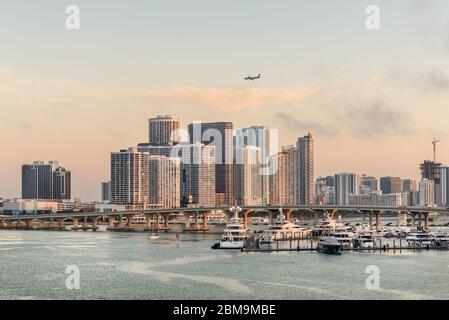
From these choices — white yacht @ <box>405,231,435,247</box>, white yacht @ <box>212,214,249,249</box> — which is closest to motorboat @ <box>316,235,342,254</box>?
white yacht @ <box>212,214,249,249</box>

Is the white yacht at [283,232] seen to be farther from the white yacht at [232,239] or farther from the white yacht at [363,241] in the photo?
the white yacht at [363,241]


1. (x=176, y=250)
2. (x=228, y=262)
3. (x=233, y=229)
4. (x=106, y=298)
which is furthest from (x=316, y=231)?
(x=106, y=298)

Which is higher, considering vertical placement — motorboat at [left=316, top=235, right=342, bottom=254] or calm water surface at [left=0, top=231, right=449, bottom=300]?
motorboat at [left=316, top=235, right=342, bottom=254]

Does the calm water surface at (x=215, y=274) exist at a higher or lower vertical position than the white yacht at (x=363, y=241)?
lower

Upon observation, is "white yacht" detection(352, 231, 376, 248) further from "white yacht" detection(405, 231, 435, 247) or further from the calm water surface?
the calm water surface

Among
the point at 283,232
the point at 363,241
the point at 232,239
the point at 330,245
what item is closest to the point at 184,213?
the point at 283,232

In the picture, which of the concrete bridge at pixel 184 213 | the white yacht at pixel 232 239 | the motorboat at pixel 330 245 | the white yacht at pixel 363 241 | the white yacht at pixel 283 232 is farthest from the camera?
the concrete bridge at pixel 184 213

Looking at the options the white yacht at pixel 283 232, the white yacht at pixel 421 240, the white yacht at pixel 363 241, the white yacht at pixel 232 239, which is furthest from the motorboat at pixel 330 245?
the white yacht at pixel 283 232

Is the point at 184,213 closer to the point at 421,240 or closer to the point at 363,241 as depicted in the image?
the point at 421,240

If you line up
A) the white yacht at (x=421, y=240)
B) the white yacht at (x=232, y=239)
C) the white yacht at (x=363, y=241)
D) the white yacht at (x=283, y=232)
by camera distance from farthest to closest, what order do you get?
the white yacht at (x=283, y=232) → the white yacht at (x=421, y=240) → the white yacht at (x=232, y=239) → the white yacht at (x=363, y=241)
